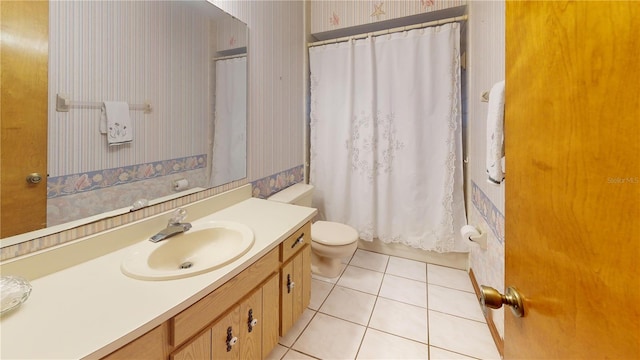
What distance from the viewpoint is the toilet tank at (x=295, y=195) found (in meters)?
1.93

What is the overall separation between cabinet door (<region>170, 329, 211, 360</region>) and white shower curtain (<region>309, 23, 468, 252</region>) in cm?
170

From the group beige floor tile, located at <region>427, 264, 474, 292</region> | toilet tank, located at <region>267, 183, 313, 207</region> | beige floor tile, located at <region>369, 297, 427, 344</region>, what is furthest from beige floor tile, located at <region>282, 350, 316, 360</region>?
beige floor tile, located at <region>427, 264, 474, 292</region>

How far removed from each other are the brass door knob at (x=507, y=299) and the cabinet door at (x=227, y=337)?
2.63 feet

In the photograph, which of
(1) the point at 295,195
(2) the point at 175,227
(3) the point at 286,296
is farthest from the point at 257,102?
(3) the point at 286,296

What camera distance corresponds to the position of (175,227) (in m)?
1.13

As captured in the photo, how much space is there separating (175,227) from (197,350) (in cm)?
53

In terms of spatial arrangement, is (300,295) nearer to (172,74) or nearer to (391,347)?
(391,347)

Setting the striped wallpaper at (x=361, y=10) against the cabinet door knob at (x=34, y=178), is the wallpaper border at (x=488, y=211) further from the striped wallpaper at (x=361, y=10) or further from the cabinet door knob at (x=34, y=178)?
the cabinet door knob at (x=34, y=178)

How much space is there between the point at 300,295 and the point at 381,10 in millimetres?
2308

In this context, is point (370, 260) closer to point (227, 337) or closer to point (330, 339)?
point (330, 339)

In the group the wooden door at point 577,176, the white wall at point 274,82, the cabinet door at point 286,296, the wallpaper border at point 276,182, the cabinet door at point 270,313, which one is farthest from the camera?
the wallpaper border at point 276,182

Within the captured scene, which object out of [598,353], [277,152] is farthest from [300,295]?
[598,353]

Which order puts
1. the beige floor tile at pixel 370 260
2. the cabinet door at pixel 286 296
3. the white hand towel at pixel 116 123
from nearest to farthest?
the white hand towel at pixel 116 123
the cabinet door at pixel 286 296
the beige floor tile at pixel 370 260

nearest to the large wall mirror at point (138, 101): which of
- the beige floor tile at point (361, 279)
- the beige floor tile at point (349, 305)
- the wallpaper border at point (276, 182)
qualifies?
the wallpaper border at point (276, 182)
